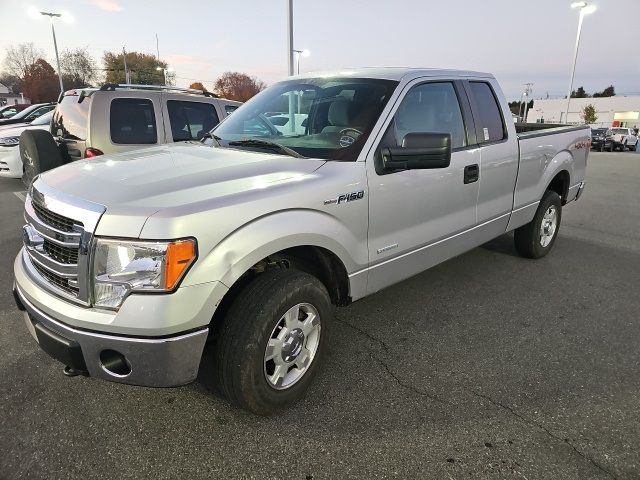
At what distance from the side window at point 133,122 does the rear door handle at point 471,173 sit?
14.9 ft

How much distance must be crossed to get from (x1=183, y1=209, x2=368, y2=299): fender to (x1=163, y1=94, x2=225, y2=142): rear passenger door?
4.35m

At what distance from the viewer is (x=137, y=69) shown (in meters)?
76.1

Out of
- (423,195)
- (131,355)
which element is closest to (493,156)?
(423,195)

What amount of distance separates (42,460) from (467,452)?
206 cm

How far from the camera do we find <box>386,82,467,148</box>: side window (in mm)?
3160

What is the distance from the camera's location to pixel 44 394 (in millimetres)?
2727

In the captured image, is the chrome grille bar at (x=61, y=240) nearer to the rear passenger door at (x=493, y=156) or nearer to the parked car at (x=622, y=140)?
the rear passenger door at (x=493, y=156)

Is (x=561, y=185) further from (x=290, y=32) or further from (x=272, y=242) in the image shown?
(x=290, y=32)

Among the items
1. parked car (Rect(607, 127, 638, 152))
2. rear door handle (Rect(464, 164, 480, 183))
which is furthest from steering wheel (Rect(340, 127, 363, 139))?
parked car (Rect(607, 127, 638, 152))

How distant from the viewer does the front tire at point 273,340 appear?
2.29 metres

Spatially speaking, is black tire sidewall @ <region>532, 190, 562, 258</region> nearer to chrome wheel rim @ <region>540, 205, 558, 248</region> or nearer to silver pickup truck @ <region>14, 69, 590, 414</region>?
chrome wheel rim @ <region>540, 205, 558, 248</region>

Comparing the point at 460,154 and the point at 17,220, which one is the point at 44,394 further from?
the point at 17,220

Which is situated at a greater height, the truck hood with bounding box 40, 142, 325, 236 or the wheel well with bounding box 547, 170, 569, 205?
the truck hood with bounding box 40, 142, 325, 236

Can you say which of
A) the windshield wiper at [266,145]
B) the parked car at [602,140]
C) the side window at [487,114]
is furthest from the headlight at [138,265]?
the parked car at [602,140]
